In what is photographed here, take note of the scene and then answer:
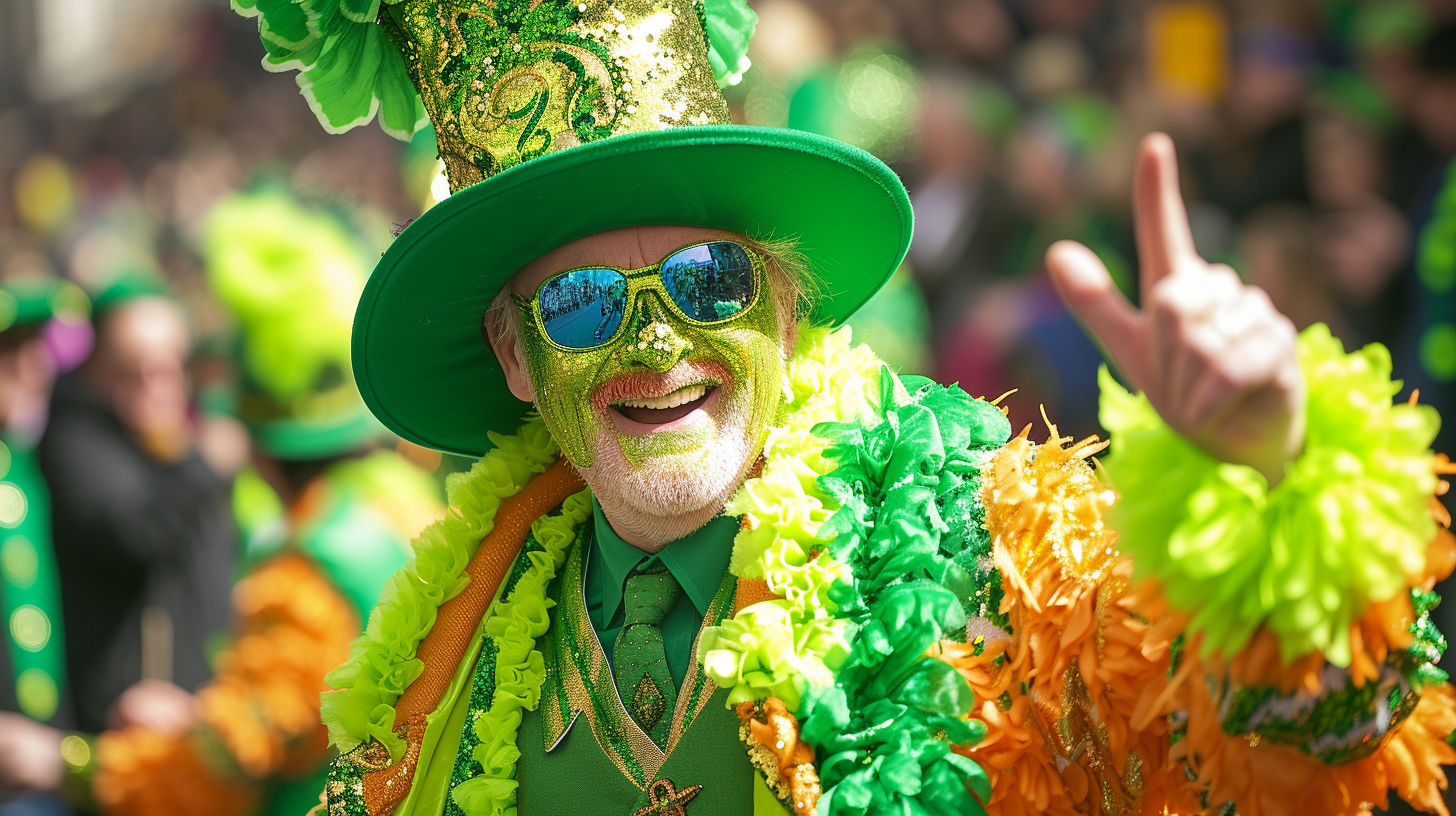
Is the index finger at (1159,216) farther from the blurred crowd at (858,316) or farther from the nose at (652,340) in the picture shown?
the blurred crowd at (858,316)

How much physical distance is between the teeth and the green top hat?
30 cm

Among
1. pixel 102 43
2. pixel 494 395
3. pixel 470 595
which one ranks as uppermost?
pixel 102 43

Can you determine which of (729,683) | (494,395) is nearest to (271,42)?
(494,395)

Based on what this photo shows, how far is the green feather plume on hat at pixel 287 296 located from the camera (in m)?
4.77

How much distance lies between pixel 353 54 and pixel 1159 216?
166cm

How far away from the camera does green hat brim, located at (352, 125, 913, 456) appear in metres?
2.09

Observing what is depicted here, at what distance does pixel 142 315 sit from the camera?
502 centimetres

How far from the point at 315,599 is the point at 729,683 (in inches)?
93.3

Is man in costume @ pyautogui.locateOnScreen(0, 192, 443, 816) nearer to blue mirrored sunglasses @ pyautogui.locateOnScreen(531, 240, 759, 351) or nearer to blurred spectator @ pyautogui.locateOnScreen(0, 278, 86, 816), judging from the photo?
blurred spectator @ pyautogui.locateOnScreen(0, 278, 86, 816)

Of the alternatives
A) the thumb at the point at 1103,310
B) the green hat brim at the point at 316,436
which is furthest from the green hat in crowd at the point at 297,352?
the thumb at the point at 1103,310

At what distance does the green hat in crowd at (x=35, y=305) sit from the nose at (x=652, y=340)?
12.4 ft

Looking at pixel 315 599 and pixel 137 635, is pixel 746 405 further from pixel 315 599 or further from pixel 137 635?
pixel 137 635

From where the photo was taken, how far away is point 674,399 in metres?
2.22

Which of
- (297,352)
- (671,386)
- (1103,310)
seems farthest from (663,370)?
(297,352)
